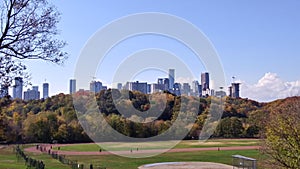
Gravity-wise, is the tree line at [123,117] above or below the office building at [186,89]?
below

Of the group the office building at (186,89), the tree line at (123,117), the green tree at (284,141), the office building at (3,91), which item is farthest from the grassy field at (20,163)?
the office building at (186,89)

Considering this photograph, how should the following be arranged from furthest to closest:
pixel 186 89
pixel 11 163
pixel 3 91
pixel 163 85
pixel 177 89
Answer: pixel 177 89, pixel 163 85, pixel 186 89, pixel 11 163, pixel 3 91

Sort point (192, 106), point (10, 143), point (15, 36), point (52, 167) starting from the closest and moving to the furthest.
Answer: point (15, 36) → point (52, 167) → point (10, 143) → point (192, 106)

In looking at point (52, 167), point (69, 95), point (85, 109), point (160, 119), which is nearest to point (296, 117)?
point (52, 167)

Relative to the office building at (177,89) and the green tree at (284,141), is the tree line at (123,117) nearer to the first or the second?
the office building at (177,89)

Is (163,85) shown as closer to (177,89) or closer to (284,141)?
(177,89)

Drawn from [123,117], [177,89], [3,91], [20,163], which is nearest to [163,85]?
[177,89]

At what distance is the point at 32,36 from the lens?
11023mm

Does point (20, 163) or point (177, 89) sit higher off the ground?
point (177, 89)

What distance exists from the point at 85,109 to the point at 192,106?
59.5ft

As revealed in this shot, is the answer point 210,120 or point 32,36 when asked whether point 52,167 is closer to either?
point 32,36

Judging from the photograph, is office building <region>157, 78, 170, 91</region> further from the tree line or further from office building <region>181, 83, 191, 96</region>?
the tree line

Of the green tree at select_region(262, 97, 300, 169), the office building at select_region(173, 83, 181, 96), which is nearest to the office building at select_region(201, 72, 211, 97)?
the office building at select_region(173, 83, 181, 96)

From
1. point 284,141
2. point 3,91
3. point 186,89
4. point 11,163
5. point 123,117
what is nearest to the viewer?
point 3,91
